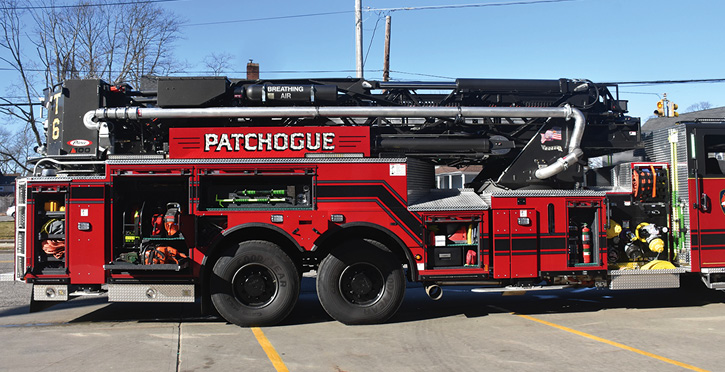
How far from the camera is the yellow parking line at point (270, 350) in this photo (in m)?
5.85

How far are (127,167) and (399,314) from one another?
4.40 m

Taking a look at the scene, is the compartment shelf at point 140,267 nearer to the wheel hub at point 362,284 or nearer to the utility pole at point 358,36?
the wheel hub at point 362,284

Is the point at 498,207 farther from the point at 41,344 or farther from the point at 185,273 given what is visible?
the point at 41,344

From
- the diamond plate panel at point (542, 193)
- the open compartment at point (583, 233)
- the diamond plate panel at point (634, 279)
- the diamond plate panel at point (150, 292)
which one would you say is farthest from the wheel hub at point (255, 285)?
the diamond plate panel at point (634, 279)

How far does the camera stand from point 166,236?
7.73m

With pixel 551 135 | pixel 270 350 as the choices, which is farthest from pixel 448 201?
pixel 270 350

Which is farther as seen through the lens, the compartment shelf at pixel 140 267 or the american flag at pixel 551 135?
the american flag at pixel 551 135

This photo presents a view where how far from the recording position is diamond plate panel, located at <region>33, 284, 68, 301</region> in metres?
7.60

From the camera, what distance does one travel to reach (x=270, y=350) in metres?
6.52

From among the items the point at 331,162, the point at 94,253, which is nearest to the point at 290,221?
the point at 331,162

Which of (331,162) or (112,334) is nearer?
(112,334)

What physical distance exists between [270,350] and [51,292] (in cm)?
330

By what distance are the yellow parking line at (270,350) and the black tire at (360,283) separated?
925mm

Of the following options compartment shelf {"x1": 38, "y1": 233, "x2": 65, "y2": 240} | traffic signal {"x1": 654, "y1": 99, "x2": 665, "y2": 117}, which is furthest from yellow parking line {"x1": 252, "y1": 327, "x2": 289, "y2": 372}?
traffic signal {"x1": 654, "y1": 99, "x2": 665, "y2": 117}
